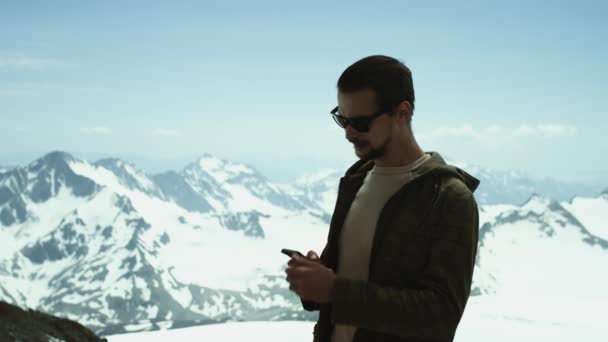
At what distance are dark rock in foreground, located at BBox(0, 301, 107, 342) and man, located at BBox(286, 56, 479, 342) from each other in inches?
813

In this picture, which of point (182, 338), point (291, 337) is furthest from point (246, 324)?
point (291, 337)

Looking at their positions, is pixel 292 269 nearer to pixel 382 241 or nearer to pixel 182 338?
pixel 382 241

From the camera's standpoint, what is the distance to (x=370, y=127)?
401 centimetres

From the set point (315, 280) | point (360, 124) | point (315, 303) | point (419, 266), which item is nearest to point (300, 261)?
point (315, 280)

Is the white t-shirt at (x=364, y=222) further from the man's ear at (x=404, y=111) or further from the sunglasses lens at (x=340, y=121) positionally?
the sunglasses lens at (x=340, y=121)

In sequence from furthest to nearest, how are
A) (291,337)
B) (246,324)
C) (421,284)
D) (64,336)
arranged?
(246,324)
(291,337)
(64,336)
(421,284)

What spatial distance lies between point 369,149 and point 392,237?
66cm

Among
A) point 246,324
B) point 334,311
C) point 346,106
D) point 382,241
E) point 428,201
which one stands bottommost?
point 246,324

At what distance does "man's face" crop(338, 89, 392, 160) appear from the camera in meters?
3.96

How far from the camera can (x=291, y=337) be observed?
45031 mm

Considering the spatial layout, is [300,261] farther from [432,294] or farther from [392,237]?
[432,294]

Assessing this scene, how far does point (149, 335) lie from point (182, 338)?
2915 mm

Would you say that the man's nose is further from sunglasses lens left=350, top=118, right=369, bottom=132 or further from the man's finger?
the man's finger

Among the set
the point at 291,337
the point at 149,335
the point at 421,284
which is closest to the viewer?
the point at 421,284
